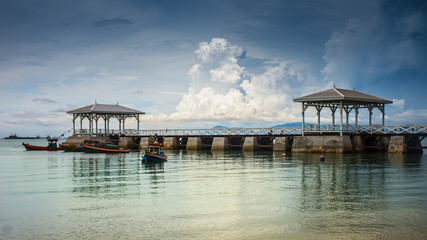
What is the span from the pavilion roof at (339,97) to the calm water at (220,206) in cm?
1751

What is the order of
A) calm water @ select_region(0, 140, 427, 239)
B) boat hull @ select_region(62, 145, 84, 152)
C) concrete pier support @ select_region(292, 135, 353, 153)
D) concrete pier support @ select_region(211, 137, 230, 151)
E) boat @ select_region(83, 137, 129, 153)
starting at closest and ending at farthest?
calm water @ select_region(0, 140, 427, 239), concrete pier support @ select_region(292, 135, 353, 153), boat @ select_region(83, 137, 129, 153), concrete pier support @ select_region(211, 137, 230, 151), boat hull @ select_region(62, 145, 84, 152)

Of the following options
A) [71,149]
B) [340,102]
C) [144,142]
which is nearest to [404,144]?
[340,102]

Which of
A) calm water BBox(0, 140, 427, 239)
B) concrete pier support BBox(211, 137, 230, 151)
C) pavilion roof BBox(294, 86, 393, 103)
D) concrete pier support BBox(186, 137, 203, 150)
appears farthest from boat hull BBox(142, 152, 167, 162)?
concrete pier support BBox(186, 137, 203, 150)

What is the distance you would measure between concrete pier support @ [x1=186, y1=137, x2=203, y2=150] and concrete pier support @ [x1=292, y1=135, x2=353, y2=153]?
1983 cm

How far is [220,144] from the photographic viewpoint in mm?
61156

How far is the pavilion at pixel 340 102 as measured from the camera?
4541 cm

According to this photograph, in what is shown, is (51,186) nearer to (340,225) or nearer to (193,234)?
(193,234)

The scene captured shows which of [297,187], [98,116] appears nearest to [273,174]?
[297,187]

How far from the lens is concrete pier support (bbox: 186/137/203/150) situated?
64312 mm

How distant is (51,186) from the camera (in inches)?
951

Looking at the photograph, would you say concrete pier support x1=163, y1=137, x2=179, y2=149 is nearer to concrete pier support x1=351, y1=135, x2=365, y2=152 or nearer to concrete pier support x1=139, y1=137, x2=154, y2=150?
concrete pier support x1=139, y1=137, x2=154, y2=150

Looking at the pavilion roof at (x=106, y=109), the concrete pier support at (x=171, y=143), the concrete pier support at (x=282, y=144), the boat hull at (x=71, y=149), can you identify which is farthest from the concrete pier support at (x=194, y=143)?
the boat hull at (x=71, y=149)

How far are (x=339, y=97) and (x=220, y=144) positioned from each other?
22302 millimetres

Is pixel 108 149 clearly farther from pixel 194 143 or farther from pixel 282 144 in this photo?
pixel 282 144
